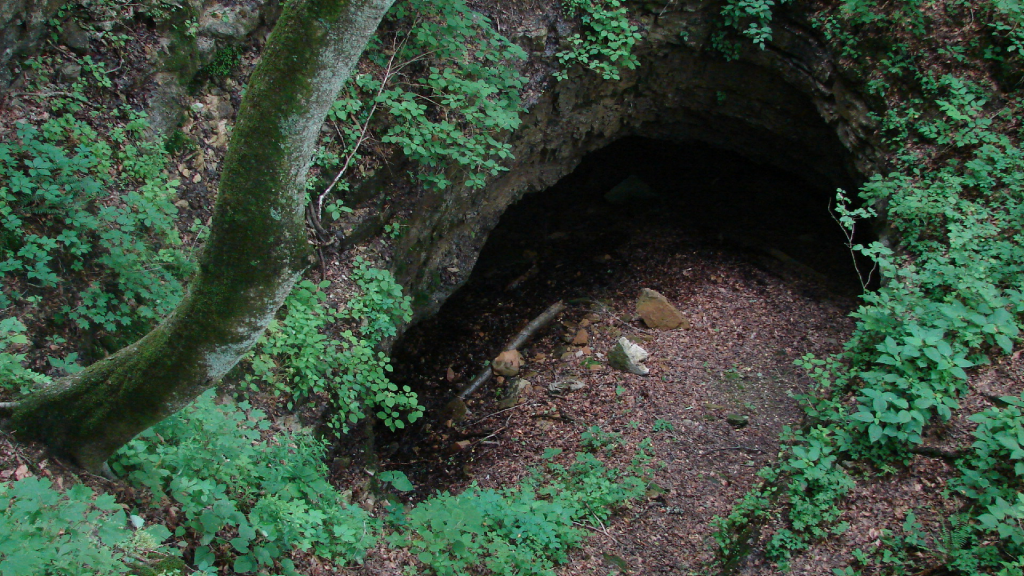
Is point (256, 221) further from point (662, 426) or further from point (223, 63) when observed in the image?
point (662, 426)

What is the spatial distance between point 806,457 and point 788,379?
82.8 inches

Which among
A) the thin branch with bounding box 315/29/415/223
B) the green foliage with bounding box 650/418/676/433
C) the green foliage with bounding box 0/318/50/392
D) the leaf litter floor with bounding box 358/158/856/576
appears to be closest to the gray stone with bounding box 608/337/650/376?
the leaf litter floor with bounding box 358/158/856/576

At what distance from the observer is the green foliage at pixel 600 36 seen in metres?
6.23

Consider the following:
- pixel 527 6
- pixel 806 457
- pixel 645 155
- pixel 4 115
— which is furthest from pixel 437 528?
pixel 645 155

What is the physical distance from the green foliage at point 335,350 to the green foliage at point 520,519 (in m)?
0.74

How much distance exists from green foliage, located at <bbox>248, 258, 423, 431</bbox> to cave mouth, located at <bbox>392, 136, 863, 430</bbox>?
1937 millimetres

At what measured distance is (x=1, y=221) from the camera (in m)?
3.45

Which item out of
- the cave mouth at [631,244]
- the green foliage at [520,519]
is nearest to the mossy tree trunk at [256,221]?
the green foliage at [520,519]

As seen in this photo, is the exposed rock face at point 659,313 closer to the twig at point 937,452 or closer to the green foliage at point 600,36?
the green foliage at point 600,36

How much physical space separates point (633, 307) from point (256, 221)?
5.72 metres

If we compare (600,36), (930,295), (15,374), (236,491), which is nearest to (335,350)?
(236,491)

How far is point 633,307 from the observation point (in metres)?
7.34

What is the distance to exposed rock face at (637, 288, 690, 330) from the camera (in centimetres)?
690

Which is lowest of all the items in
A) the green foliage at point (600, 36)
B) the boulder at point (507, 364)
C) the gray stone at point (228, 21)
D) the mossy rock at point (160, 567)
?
the mossy rock at point (160, 567)
